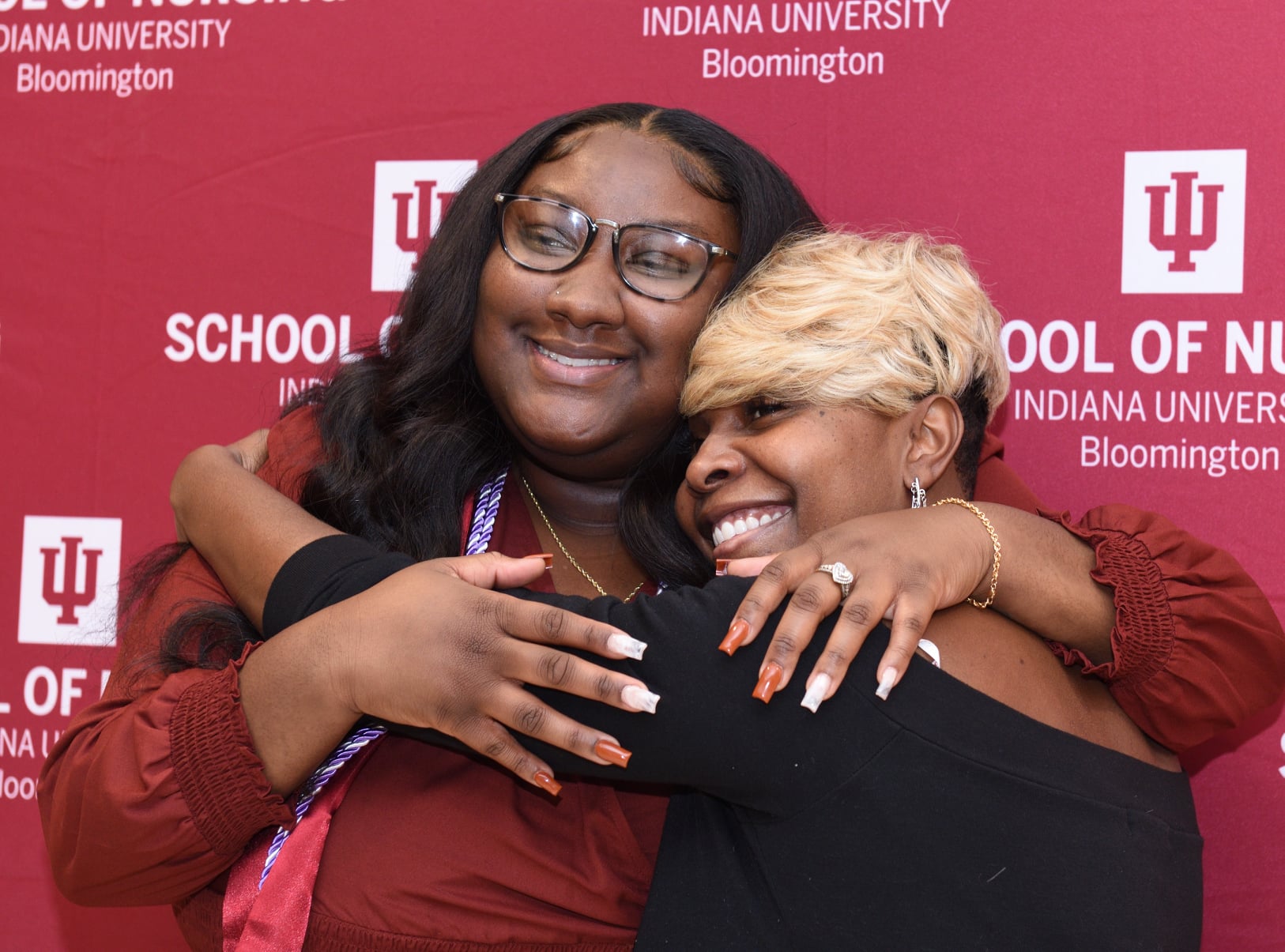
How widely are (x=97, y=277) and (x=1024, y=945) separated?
2.07 metres

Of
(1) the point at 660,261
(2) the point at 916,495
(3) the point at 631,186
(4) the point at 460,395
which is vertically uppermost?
(3) the point at 631,186

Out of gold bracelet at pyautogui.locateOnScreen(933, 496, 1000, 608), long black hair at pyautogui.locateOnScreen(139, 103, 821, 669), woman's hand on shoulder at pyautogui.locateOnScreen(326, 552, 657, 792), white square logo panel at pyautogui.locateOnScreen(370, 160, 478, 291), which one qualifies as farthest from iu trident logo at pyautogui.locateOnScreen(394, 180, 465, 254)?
gold bracelet at pyautogui.locateOnScreen(933, 496, 1000, 608)

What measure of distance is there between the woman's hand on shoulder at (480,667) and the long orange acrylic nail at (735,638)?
8 centimetres

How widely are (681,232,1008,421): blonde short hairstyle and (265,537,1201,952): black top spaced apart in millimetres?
321

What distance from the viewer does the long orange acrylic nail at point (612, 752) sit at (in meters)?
1.19

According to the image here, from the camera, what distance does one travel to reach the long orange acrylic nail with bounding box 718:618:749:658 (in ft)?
3.83

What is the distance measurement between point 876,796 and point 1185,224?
4.35 feet

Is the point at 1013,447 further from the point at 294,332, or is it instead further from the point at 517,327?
the point at 294,332

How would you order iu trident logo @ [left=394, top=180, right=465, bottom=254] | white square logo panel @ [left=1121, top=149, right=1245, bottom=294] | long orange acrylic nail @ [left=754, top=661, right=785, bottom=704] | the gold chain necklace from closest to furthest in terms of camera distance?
1. long orange acrylic nail @ [left=754, top=661, right=785, bottom=704]
2. the gold chain necklace
3. white square logo panel @ [left=1121, top=149, right=1245, bottom=294]
4. iu trident logo @ [left=394, top=180, right=465, bottom=254]

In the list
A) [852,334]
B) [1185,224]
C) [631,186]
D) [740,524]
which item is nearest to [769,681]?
[740,524]

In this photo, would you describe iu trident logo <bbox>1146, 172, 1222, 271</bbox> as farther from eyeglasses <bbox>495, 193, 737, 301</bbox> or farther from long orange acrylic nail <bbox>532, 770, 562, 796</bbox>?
long orange acrylic nail <bbox>532, 770, 562, 796</bbox>

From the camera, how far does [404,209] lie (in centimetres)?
230

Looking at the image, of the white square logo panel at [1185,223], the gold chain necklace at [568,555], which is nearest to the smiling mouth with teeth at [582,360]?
the gold chain necklace at [568,555]

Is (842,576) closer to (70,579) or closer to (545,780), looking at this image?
(545,780)
